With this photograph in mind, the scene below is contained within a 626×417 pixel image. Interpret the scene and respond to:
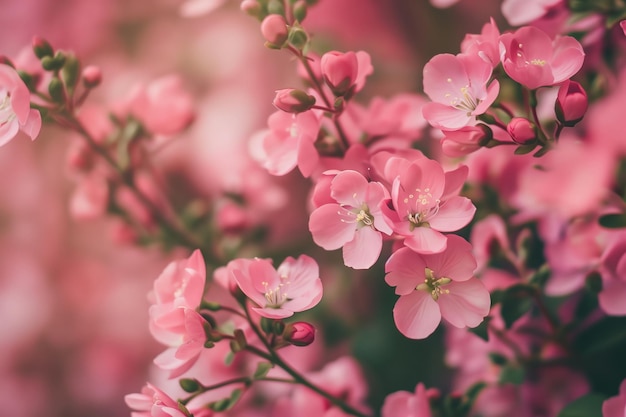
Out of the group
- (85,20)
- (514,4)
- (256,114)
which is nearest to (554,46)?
(514,4)

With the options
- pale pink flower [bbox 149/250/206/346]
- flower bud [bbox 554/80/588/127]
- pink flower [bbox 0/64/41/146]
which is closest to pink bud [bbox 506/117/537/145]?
flower bud [bbox 554/80/588/127]

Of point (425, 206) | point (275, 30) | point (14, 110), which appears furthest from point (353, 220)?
point (14, 110)

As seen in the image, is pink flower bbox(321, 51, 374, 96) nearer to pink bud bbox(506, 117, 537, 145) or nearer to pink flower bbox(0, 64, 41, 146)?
pink bud bbox(506, 117, 537, 145)

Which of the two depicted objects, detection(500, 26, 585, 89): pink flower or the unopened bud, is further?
the unopened bud

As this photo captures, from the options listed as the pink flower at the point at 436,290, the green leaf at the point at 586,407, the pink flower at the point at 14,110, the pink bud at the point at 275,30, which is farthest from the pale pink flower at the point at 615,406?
the pink flower at the point at 14,110

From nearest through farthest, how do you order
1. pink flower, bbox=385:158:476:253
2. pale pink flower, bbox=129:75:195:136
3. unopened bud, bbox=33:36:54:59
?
pink flower, bbox=385:158:476:253 < unopened bud, bbox=33:36:54:59 < pale pink flower, bbox=129:75:195:136

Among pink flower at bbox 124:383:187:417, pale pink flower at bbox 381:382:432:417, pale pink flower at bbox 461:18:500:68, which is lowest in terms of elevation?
pale pink flower at bbox 381:382:432:417

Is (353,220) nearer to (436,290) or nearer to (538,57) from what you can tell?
(436,290)
